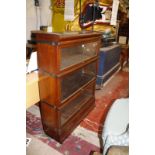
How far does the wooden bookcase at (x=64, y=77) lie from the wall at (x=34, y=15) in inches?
66.4

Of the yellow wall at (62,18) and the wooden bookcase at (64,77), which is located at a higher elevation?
the yellow wall at (62,18)

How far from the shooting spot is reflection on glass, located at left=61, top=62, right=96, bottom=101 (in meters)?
1.93

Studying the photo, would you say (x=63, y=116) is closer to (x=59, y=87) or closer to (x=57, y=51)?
(x=59, y=87)

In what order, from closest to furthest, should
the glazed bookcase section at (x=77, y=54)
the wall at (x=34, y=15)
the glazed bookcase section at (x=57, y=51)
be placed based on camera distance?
1. the glazed bookcase section at (x=57, y=51)
2. the glazed bookcase section at (x=77, y=54)
3. the wall at (x=34, y=15)

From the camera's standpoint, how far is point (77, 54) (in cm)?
225

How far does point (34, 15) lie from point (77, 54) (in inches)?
73.8

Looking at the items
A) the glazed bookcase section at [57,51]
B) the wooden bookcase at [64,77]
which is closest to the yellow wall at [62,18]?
the wooden bookcase at [64,77]

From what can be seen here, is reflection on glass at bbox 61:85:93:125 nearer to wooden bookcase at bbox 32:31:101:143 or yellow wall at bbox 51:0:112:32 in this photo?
wooden bookcase at bbox 32:31:101:143

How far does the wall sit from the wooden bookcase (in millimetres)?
1688

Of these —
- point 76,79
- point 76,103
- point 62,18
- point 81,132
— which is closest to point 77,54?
point 76,79

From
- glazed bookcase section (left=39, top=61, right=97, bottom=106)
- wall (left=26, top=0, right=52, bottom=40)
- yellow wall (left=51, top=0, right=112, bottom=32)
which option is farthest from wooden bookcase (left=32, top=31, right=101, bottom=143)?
wall (left=26, top=0, right=52, bottom=40)

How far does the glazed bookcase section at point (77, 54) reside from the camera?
1.87m

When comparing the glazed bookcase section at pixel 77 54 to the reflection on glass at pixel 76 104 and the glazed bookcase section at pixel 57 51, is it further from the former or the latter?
the reflection on glass at pixel 76 104
